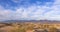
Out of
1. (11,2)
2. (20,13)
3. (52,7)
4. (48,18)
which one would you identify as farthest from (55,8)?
(11,2)

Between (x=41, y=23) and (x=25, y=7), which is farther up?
(x=25, y=7)

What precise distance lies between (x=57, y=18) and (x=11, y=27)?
5.35 feet

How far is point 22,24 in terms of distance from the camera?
4.70 metres

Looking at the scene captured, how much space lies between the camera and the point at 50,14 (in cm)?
461

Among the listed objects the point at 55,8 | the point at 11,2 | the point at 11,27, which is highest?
the point at 11,2

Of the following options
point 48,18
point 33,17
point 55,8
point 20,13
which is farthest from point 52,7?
point 20,13

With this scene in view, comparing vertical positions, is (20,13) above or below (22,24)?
above

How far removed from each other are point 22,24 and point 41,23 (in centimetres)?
81

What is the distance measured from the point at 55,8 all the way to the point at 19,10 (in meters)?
1.22

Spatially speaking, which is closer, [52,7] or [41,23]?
[52,7]

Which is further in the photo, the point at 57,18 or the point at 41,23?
the point at 41,23

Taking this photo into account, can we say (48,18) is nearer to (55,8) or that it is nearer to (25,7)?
(55,8)

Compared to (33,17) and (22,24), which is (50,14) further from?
(22,24)

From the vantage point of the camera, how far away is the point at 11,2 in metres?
4.42
